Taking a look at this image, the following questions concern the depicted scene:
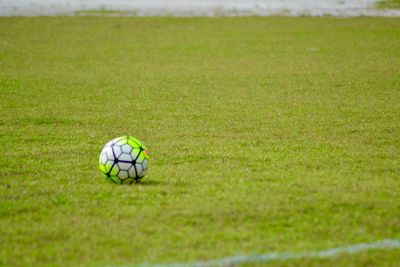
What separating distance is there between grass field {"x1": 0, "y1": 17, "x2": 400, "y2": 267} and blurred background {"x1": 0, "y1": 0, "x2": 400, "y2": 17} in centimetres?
1482

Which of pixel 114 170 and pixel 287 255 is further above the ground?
pixel 114 170

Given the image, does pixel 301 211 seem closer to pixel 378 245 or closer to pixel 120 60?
pixel 378 245

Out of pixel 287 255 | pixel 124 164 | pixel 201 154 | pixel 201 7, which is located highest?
pixel 201 7

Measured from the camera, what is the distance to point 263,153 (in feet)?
29.8

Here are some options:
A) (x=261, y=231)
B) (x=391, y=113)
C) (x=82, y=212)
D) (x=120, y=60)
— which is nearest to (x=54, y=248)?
(x=82, y=212)

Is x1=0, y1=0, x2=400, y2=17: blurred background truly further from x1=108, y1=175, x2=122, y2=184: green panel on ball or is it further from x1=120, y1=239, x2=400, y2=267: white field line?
x1=120, y1=239, x2=400, y2=267: white field line

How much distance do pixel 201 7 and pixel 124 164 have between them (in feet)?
115

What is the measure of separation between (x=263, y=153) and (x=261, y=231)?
3.21m

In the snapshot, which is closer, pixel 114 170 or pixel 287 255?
pixel 287 255

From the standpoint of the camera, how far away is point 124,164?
7441mm

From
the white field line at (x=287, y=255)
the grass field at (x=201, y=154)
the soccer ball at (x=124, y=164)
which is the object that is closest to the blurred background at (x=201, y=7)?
the grass field at (x=201, y=154)

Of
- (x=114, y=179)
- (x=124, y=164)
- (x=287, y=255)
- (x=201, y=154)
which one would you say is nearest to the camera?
(x=287, y=255)

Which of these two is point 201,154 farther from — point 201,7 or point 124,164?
point 201,7

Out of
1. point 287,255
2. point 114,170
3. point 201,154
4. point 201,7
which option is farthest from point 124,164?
point 201,7
